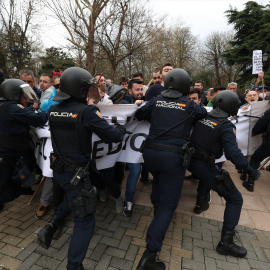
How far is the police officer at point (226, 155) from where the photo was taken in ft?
8.25

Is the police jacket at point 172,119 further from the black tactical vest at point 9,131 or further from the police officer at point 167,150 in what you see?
the black tactical vest at point 9,131

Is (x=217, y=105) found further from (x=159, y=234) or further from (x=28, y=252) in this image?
(x=28, y=252)

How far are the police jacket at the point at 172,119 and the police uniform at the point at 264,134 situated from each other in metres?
2.23

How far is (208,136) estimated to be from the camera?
2652mm

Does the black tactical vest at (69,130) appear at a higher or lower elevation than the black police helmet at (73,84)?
lower

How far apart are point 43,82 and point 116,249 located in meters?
3.59

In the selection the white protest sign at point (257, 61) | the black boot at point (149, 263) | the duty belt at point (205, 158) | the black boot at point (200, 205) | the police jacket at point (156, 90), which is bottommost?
the black boot at point (200, 205)

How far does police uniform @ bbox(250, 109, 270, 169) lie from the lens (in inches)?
158

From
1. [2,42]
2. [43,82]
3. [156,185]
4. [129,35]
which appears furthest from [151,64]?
[156,185]

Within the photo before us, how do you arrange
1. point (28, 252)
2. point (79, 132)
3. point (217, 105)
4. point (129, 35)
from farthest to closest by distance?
point (129, 35) < point (217, 105) < point (28, 252) < point (79, 132)

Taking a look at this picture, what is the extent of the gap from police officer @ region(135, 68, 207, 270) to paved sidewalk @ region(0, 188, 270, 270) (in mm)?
358

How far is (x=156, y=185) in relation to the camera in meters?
2.93

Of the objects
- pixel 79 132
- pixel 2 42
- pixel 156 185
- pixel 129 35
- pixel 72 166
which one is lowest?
pixel 156 185

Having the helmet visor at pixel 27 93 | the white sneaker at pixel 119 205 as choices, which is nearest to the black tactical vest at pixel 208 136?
the white sneaker at pixel 119 205
